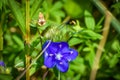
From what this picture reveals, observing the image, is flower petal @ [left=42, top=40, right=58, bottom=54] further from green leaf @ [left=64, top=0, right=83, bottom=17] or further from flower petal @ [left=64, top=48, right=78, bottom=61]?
green leaf @ [left=64, top=0, right=83, bottom=17]

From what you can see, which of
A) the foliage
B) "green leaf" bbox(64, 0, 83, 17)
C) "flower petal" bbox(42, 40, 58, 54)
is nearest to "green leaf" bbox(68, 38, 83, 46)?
the foliage

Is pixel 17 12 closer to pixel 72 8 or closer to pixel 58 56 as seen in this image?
pixel 58 56

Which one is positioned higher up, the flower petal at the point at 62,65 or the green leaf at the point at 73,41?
the green leaf at the point at 73,41

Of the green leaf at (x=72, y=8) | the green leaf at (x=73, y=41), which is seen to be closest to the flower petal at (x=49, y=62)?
the green leaf at (x=73, y=41)

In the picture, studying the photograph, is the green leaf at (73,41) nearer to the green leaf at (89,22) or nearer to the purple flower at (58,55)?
the purple flower at (58,55)

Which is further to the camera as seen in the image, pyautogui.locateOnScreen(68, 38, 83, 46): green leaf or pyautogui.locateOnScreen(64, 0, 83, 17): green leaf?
pyautogui.locateOnScreen(64, 0, 83, 17): green leaf

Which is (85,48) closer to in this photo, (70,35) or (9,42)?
(70,35)

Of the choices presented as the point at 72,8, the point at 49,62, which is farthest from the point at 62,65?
the point at 72,8
